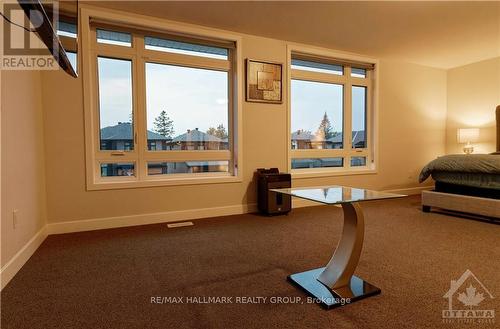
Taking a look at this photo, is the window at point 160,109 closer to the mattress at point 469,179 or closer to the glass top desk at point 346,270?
the glass top desk at point 346,270

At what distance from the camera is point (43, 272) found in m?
2.11

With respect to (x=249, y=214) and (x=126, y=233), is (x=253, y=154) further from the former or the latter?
(x=126, y=233)

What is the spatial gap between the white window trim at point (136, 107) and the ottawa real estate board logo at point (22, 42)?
15.7 inches

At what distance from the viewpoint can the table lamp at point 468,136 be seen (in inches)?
197

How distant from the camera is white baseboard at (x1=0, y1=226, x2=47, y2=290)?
6.24 ft

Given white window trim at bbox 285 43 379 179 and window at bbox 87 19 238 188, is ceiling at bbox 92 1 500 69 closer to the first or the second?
white window trim at bbox 285 43 379 179

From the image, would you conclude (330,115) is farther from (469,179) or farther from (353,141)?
(469,179)

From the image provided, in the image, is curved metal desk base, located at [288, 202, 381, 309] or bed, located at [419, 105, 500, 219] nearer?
curved metal desk base, located at [288, 202, 381, 309]

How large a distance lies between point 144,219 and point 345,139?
3.44 meters

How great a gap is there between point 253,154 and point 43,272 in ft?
8.74

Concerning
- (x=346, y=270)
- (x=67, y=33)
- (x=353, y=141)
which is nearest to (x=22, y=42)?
(x=67, y=33)

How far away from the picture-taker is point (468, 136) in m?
5.06

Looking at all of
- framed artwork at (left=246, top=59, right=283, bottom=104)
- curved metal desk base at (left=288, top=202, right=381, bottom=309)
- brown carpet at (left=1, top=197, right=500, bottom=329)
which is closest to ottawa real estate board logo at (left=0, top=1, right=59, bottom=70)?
brown carpet at (left=1, top=197, right=500, bottom=329)

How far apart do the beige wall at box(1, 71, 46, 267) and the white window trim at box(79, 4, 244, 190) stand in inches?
17.5
